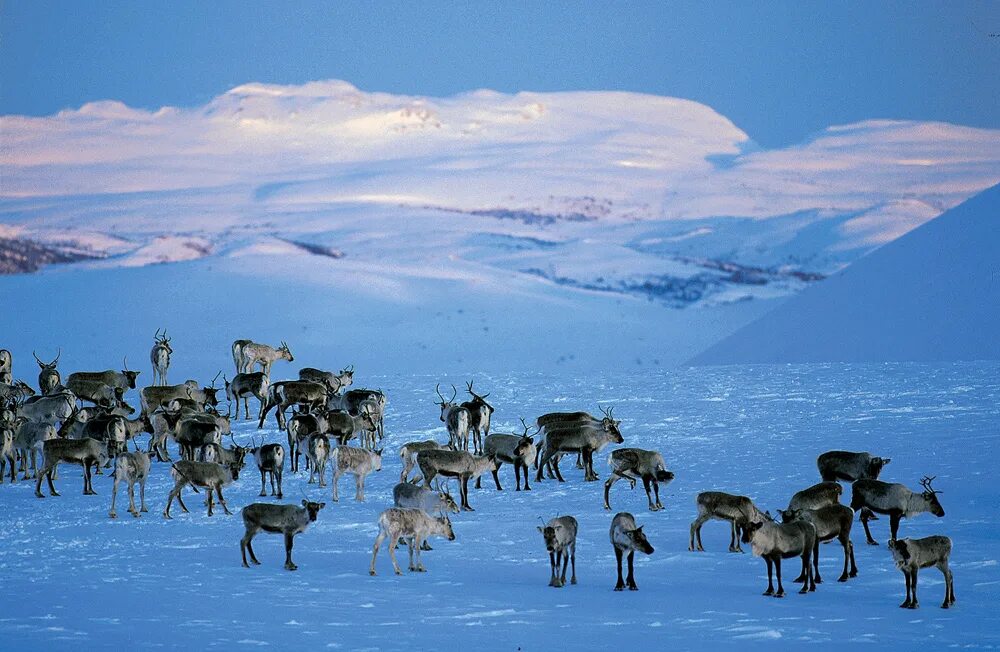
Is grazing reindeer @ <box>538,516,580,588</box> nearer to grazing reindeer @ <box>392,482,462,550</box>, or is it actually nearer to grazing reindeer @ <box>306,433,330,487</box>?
grazing reindeer @ <box>392,482,462,550</box>

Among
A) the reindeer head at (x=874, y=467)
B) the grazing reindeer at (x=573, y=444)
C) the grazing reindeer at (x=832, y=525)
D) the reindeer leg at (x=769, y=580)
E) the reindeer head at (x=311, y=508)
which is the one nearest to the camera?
the reindeer leg at (x=769, y=580)

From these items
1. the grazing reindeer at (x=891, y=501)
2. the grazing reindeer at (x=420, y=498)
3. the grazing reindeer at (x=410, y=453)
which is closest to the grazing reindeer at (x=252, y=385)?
the grazing reindeer at (x=410, y=453)

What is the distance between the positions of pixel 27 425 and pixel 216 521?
4.36 metres

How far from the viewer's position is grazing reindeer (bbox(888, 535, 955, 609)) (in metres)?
13.8

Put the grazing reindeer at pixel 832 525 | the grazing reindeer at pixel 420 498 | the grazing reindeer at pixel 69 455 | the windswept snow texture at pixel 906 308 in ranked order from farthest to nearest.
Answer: the windswept snow texture at pixel 906 308, the grazing reindeer at pixel 69 455, the grazing reindeer at pixel 420 498, the grazing reindeer at pixel 832 525

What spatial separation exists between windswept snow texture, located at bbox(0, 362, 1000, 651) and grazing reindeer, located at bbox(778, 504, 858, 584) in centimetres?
22

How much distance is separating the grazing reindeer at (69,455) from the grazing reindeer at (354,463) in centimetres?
352

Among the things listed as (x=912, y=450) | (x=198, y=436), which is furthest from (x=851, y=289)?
(x=198, y=436)

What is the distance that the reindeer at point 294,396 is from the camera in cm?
2390

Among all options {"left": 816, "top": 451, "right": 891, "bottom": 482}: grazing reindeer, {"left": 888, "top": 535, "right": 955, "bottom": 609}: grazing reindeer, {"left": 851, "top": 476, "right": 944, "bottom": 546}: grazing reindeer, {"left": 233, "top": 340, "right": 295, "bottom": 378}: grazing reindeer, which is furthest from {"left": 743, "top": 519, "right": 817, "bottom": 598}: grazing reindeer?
{"left": 233, "top": 340, "right": 295, "bottom": 378}: grazing reindeer

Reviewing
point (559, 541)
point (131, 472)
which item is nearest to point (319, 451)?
point (131, 472)

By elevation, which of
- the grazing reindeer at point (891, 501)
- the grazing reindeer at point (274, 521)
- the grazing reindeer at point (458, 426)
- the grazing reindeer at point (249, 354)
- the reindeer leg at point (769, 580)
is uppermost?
the grazing reindeer at point (249, 354)

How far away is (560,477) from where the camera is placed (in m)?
20.8

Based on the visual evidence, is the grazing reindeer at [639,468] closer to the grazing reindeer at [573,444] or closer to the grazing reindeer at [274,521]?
the grazing reindeer at [573,444]
